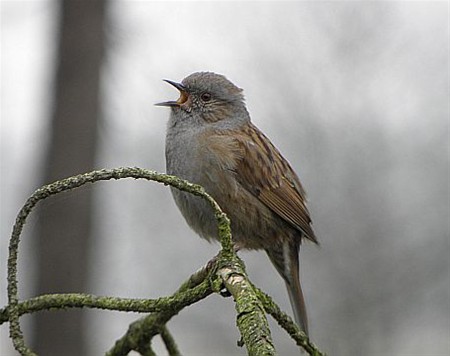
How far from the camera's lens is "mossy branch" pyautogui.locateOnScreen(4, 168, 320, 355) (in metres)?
1.83

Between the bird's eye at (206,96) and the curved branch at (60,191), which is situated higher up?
the bird's eye at (206,96)

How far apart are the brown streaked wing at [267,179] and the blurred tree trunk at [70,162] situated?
2270 millimetres

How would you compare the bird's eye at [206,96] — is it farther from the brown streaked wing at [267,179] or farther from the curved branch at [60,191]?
the curved branch at [60,191]

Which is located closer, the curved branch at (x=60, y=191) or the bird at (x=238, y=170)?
the curved branch at (x=60, y=191)

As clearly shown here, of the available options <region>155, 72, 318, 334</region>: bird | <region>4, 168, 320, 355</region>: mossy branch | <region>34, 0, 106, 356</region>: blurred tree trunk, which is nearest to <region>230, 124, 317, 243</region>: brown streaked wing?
<region>155, 72, 318, 334</region>: bird

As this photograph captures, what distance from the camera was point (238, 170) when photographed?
4188mm

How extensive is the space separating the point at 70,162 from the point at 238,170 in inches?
112

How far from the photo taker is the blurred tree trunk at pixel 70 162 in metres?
6.55

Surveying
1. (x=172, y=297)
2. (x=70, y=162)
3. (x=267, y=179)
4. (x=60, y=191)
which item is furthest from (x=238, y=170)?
(x=70, y=162)

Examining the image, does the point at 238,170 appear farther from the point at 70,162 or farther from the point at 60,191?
the point at 70,162

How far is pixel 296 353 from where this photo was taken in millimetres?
8922

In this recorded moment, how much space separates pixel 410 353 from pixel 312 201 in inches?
71.5

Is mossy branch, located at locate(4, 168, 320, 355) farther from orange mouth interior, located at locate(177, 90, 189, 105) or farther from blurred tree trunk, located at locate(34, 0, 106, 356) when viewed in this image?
blurred tree trunk, located at locate(34, 0, 106, 356)

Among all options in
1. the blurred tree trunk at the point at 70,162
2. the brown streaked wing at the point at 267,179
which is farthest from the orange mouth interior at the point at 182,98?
the blurred tree trunk at the point at 70,162
